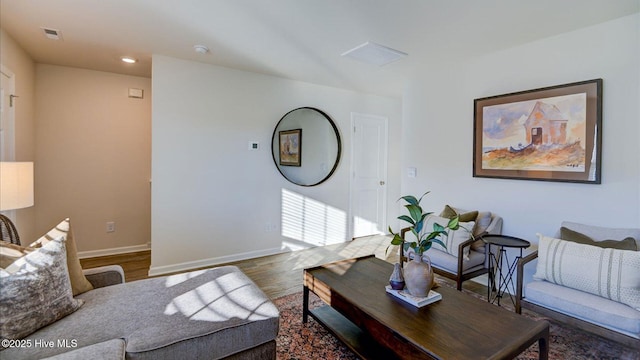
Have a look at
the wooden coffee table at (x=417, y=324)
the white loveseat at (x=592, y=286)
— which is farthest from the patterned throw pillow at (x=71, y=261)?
the white loveseat at (x=592, y=286)

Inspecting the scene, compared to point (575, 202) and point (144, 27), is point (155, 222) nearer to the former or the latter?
point (144, 27)

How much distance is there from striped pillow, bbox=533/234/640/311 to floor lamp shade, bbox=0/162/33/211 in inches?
142

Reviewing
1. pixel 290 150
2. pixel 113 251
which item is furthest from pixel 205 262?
pixel 290 150

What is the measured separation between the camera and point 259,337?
1586 millimetres

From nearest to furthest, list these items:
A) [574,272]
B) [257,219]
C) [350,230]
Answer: [574,272] < [257,219] < [350,230]

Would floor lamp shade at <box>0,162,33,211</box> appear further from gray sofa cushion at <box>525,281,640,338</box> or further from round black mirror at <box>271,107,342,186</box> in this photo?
gray sofa cushion at <box>525,281,640,338</box>

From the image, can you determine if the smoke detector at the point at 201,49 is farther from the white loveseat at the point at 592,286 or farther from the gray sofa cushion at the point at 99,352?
the white loveseat at the point at 592,286

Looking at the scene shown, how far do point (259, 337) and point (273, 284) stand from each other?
154 centimetres

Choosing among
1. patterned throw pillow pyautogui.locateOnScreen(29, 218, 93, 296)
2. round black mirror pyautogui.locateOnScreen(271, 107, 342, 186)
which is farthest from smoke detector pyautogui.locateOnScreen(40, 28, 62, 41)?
round black mirror pyautogui.locateOnScreen(271, 107, 342, 186)

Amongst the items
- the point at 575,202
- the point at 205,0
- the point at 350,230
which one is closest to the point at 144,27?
the point at 205,0

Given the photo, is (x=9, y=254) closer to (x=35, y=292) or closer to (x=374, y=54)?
Answer: (x=35, y=292)

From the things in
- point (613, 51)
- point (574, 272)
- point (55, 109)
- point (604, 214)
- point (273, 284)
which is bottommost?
point (273, 284)

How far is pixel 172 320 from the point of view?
1.50 metres

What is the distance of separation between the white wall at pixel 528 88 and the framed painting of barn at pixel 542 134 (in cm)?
7
